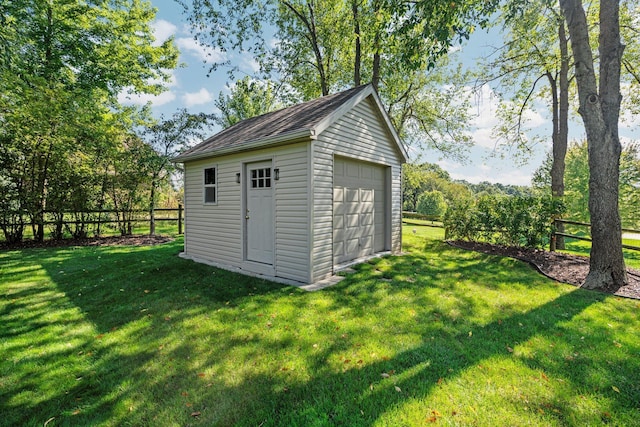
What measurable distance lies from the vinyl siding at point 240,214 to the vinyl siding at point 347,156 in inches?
9.8

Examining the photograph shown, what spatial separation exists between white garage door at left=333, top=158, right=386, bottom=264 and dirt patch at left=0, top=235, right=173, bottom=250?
7.73 m

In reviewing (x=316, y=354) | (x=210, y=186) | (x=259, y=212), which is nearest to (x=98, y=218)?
(x=210, y=186)

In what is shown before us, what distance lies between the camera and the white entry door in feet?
19.9

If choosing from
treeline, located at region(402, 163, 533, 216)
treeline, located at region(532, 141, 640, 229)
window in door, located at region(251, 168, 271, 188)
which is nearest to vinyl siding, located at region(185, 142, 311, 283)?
window in door, located at region(251, 168, 271, 188)

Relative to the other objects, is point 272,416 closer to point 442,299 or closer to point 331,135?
point 442,299

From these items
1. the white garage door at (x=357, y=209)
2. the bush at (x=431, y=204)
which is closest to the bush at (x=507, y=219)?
the white garage door at (x=357, y=209)

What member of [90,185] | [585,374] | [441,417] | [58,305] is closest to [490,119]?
[585,374]

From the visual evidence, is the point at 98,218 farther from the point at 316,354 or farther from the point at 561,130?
the point at 561,130

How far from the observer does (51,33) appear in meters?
11.3

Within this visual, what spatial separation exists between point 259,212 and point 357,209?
8.22ft

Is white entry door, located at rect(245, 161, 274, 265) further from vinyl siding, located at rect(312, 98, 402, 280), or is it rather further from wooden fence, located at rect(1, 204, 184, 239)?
wooden fence, located at rect(1, 204, 184, 239)

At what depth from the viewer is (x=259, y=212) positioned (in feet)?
20.4

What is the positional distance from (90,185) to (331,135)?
10330mm

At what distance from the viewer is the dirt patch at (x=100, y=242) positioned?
9297 mm
